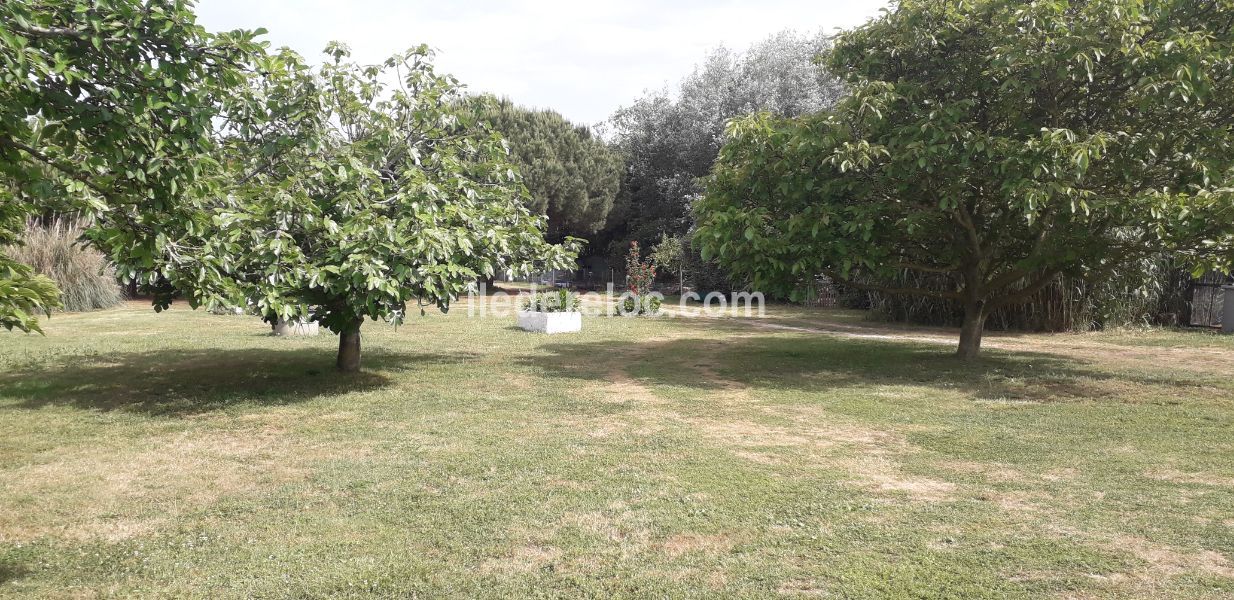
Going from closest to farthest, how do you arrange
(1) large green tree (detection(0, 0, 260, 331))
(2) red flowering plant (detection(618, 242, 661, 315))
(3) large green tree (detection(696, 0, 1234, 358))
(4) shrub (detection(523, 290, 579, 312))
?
(1) large green tree (detection(0, 0, 260, 331)) < (3) large green tree (detection(696, 0, 1234, 358)) < (4) shrub (detection(523, 290, 579, 312)) < (2) red flowering plant (detection(618, 242, 661, 315))

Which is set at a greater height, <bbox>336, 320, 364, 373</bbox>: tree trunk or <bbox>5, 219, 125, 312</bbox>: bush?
<bbox>5, 219, 125, 312</bbox>: bush

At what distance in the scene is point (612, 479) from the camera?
5.22 metres

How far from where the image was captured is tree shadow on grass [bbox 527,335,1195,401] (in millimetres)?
9250

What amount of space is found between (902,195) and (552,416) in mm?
5599

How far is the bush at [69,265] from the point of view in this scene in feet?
Result: 60.6

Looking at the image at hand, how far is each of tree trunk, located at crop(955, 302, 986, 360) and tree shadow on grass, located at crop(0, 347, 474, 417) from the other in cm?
738

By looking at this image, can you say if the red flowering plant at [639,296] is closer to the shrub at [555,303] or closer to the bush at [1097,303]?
the shrub at [555,303]

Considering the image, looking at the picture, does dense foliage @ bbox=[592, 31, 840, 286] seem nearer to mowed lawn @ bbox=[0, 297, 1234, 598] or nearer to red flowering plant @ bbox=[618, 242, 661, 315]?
red flowering plant @ bbox=[618, 242, 661, 315]

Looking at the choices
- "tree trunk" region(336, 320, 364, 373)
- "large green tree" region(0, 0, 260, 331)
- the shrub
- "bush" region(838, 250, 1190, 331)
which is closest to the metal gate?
"bush" region(838, 250, 1190, 331)

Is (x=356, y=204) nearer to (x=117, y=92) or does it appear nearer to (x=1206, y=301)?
(x=117, y=92)

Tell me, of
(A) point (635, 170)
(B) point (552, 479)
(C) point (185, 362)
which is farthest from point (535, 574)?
(A) point (635, 170)

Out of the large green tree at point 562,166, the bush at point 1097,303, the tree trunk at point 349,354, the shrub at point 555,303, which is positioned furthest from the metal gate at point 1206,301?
the large green tree at point 562,166

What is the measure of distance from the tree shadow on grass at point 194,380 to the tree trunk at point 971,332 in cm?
738

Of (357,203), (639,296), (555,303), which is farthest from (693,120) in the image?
(357,203)
